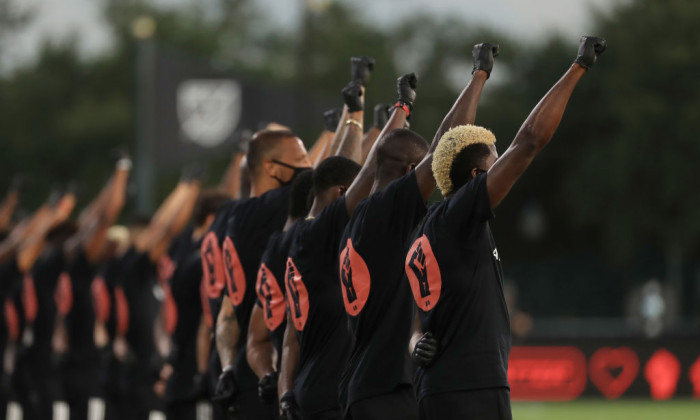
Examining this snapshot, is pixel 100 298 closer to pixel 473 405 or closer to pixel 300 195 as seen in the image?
pixel 300 195

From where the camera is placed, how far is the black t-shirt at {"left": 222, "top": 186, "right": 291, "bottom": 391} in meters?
8.98

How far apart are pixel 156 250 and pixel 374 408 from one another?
6332mm

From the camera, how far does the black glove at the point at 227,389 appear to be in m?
8.88

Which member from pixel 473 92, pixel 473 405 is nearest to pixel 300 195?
pixel 473 92

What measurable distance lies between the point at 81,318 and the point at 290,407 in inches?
267

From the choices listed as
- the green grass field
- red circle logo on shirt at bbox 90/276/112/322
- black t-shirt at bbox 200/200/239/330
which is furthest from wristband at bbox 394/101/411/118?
the green grass field

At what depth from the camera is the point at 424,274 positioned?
6598 mm

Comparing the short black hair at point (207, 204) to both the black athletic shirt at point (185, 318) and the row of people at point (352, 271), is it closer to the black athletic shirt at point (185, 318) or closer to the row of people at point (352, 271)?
the row of people at point (352, 271)

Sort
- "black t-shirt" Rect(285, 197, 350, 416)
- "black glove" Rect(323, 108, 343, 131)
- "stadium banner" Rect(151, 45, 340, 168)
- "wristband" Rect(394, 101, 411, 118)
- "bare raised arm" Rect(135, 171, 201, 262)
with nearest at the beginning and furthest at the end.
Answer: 1. "black t-shirt" Rect(285, 197, 350, 416)
2. "wristband" Rect(394, 101, 411, 118)
3. "black glove" Rect(323, 108, 343, 131)
4. "bare raised arm" Rect(135, 171, 201, 262)
5. "stadium banner" Rect(151, 45, 340, 168)

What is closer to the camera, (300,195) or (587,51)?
(587,51)

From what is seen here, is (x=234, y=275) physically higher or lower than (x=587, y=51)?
lower

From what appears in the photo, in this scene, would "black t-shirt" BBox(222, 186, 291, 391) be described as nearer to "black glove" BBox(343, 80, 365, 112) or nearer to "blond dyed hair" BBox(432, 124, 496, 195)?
"black glove" BBox(343, 80, 365, 112)

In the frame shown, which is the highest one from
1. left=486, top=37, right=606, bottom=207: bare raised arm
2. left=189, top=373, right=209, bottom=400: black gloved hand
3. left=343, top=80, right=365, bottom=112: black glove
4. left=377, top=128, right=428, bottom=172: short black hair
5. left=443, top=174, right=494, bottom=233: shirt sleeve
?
left=343, top=80, right=365, bottom=112: black glove

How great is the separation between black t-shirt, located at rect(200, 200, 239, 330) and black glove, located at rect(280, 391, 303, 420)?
7.09ft
